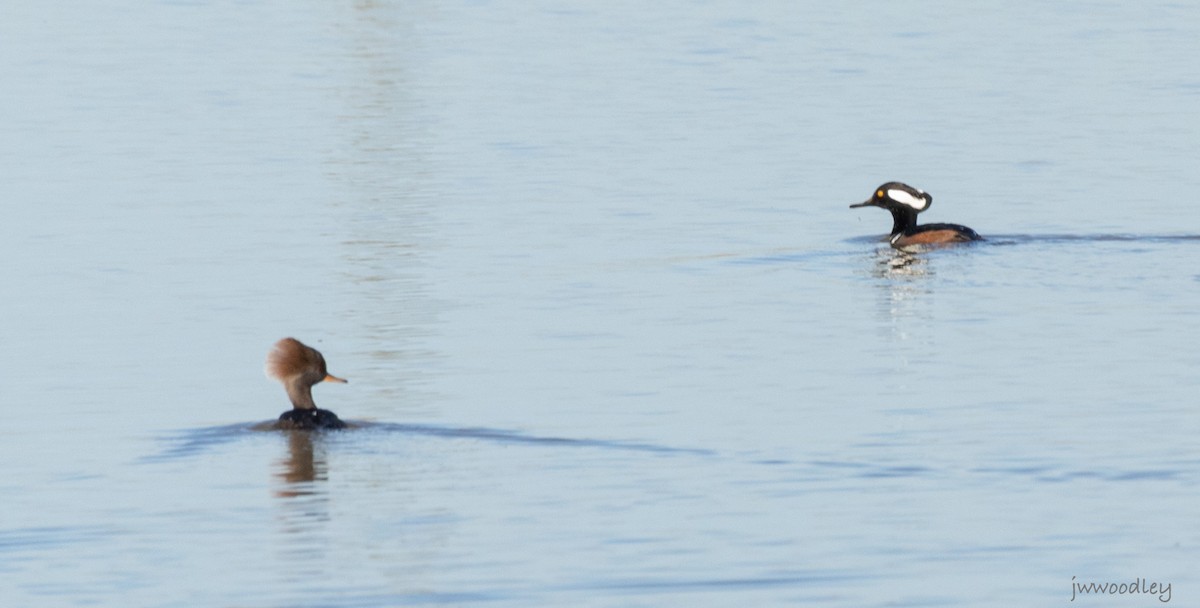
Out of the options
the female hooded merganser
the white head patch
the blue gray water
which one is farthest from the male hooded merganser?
the female hooded merganser

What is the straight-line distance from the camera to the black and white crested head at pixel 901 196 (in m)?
21.2

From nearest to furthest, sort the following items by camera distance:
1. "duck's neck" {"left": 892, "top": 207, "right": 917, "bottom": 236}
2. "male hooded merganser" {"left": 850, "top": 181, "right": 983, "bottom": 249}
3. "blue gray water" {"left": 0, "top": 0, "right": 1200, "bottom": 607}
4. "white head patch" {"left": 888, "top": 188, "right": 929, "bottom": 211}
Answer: "blue gray water" {"left": 0, "top": 0, "right": 1200, "bottom": 607}, "male hooded merganser" {"left": 850, "top": 181, "right": 983, "bottom": 249}, "white head patch" {"left": 888, "top": 188, "right": 929, "bottom": 211}, "duck's neck" {"left": 892, "top": 207, "right": 917, "bottom": 236}

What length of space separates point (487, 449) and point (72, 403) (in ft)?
9.62

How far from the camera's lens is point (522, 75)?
116ft

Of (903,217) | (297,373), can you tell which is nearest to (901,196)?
(903,217)

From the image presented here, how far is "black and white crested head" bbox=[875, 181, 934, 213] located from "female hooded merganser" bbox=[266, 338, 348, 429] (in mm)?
8857

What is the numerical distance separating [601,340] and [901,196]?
6187 millimetres

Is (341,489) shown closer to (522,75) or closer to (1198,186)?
(1198,186)

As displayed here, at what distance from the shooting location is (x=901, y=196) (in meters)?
21.2

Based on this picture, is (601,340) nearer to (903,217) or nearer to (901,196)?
(901,196)

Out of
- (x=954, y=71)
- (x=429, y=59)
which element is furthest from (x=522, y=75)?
(x=954, y=71)

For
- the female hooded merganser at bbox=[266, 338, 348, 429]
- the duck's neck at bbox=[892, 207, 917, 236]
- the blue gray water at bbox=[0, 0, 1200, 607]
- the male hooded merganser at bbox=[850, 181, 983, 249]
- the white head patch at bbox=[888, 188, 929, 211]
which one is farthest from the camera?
the duck's neck at bbox=[892, 207, 917, 236]

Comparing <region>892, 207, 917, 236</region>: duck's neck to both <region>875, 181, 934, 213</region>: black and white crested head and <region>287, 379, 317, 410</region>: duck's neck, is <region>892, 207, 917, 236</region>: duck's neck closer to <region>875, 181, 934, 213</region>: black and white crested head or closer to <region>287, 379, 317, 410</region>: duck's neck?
<region>875, 181, 934, 213</region>: black and white crested head

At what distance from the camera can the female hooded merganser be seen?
13.2 metres
